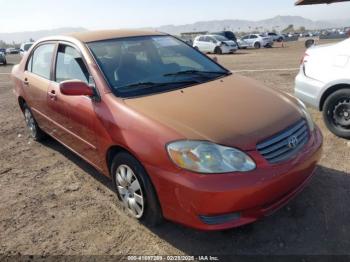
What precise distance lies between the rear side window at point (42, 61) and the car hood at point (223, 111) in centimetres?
190

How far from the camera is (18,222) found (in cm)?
352

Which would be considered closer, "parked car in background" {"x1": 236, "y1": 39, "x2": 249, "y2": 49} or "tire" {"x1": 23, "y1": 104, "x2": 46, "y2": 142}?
"tire" {"x1": 23, "y1": 104, "x2": 46, "y2": 142}

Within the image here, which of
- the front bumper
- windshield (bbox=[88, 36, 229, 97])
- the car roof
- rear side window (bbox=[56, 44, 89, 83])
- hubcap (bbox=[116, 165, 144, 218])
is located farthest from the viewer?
the car roof

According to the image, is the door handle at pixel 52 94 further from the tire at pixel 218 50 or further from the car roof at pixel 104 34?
the tire at pixel 218 50

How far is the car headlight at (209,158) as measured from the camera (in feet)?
8.57

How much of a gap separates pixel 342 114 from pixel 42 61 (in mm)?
4184

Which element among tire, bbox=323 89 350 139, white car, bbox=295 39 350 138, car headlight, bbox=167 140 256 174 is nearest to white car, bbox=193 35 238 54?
white car, bbox=295 39 350 138

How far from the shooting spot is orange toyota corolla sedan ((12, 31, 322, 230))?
2634 mm

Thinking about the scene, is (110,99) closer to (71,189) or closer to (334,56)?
(71,189)

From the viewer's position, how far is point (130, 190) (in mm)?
3262

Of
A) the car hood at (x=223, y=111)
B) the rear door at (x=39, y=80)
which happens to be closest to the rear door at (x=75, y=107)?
the rear door at (x=39, y=80)

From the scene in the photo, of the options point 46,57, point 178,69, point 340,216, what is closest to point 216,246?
point 340,216

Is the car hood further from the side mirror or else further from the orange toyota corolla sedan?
the side mirror

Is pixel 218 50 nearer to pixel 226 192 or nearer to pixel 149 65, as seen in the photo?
pixel 149 65
